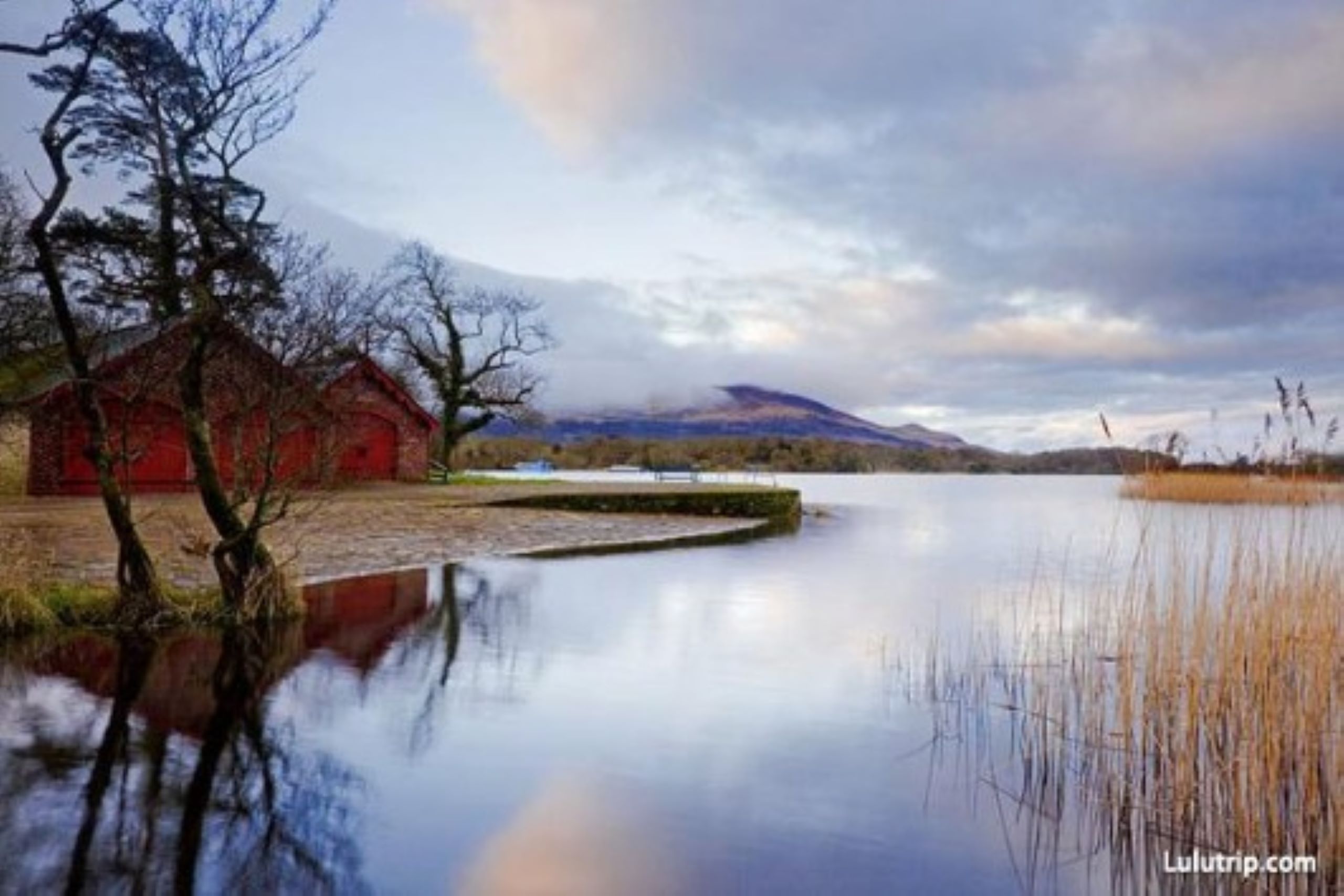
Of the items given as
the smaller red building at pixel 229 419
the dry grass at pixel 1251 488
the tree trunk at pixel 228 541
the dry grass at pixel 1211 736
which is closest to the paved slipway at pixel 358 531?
the tree trunk at pixel 228 541

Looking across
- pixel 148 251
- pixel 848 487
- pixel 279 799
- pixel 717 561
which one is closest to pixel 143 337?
pixel 148 251

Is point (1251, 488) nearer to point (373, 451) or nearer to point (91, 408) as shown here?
point (91, 408)

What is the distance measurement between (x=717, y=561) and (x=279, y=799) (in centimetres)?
1450

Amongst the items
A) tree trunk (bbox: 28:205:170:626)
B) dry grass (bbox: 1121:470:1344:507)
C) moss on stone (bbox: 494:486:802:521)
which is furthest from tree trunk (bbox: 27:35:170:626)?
moss on stone (bbox: 494:486:802:521)

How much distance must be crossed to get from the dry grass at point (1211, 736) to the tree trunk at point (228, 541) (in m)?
7.80

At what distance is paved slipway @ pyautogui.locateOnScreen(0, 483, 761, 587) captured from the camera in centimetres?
1446

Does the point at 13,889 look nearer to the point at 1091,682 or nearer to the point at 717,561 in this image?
the point at 1091,682

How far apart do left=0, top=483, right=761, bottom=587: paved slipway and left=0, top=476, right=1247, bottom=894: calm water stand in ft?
8.34

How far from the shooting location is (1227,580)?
7418 mm

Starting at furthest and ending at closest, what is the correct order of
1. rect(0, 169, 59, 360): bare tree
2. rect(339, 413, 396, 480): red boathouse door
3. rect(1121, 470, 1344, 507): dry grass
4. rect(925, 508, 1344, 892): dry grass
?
rect(339, 413, 396, 480): red boathouse door → rect(0, 169, 59, 360): bare tree → rect(1121, 470, 1344, 507): dry grass → rect(925, 508, 1344, 892): dry grass

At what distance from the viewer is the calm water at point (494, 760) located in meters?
5.59

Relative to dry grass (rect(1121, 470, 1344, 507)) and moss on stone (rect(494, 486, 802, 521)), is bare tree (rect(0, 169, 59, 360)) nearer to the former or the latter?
moss on stone (rect(494, 486, 802, 521))

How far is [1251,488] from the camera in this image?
746cm

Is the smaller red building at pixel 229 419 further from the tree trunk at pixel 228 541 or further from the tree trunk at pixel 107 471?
the tree trunk at pixel 228 541
